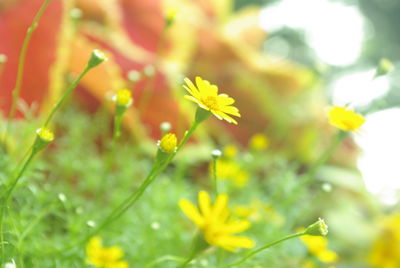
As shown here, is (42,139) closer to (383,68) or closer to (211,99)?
(211,99)

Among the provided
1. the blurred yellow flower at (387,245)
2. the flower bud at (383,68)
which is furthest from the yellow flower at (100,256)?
Answer: the blurred yellow flower at (387,245)

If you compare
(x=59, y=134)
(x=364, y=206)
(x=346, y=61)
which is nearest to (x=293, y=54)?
(x=346, y=61)

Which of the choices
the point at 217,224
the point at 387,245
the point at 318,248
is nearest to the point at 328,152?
the point at 318,248

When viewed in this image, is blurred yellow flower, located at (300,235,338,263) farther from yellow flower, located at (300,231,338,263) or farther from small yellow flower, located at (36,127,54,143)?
small yellow flower, located at (36,127,54,143)

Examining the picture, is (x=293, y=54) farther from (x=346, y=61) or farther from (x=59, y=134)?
(x=59, y=134)

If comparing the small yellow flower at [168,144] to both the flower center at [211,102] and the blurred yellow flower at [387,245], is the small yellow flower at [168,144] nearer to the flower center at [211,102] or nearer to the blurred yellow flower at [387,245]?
the flower center at [211,102]

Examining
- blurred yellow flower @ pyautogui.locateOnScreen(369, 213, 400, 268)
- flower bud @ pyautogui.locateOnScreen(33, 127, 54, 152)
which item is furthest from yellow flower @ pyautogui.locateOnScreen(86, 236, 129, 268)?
blurred yellow flower @ pyautogui.locateOnScreen(369, 213, 400, 268)
